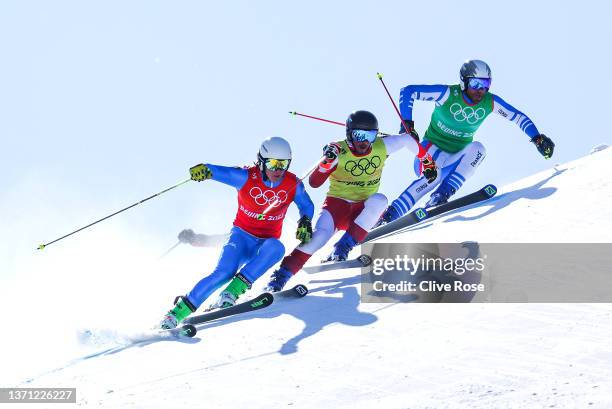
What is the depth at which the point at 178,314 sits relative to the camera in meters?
7.91

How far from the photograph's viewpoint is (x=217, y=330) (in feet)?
25.1

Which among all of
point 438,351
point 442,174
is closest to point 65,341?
point 438,351

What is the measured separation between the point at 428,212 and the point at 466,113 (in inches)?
51.8

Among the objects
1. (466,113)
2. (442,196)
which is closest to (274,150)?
(442,196)

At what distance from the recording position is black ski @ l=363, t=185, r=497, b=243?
10.6m

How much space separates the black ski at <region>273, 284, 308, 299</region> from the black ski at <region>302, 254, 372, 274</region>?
86cm

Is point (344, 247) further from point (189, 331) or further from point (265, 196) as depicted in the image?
point (189, 331)

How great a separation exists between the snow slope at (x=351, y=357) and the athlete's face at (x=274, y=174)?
1.05 meters

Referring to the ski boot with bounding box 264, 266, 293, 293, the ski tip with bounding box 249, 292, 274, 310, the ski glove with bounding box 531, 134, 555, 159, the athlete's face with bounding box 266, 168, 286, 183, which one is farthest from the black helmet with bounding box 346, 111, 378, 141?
the ski glove with bounding box 531, 134, 555, 159

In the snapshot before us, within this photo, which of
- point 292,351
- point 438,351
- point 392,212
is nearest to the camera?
point 438,351

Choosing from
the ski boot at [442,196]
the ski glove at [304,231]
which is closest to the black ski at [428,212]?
the ski boot at [442,196]

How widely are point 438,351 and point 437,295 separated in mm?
1567

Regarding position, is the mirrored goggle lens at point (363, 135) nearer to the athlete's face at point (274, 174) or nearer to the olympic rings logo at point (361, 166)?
the olympic rings logo at point (361, 166)

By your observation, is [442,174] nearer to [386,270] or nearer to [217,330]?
[386,270]
